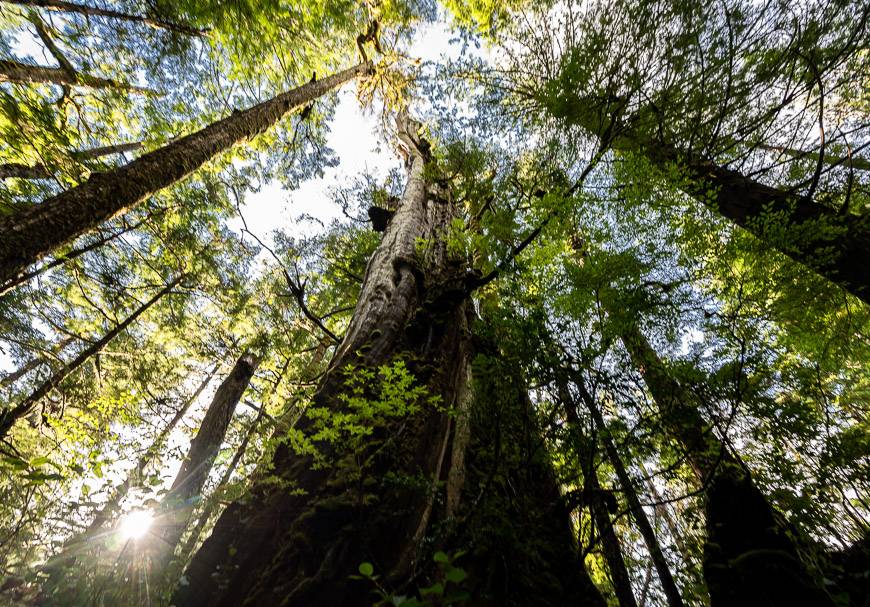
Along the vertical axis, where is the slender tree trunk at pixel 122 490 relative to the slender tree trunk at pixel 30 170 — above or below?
below

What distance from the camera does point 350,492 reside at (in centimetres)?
207

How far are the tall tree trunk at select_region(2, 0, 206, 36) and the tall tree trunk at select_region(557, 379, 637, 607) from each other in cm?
673

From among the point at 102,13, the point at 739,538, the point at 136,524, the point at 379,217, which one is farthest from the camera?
the point at 379,217

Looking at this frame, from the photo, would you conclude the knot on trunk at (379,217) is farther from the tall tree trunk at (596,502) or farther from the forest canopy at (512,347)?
the tall tree trunk at (596,502)

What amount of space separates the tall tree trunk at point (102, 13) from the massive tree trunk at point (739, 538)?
688 cm

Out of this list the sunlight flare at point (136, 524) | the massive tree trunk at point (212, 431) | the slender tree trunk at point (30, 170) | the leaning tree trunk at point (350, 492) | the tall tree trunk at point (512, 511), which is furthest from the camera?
the massive tree trunk at point (212, 431)

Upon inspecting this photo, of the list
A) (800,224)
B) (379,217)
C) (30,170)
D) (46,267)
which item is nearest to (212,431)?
(46,267)

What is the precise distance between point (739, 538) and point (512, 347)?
2.02 meters

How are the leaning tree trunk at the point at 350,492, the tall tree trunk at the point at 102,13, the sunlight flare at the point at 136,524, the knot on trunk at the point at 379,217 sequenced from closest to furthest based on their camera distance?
1. the leaning tree trunk at the point at 350,492
2. the sunlight flare at the point at 136,524
3. the tall tree trunk at the point at 102,13
4. the knot on trunk at the point at 379,217

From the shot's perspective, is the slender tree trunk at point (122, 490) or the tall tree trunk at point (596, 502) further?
the slender tree trunk at point (122, 490)

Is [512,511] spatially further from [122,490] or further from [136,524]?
[122,490]

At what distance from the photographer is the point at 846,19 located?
3887 millimetres

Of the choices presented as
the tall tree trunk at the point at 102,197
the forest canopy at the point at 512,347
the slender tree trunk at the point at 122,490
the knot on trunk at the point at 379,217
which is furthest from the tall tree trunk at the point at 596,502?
the knot on trunk at the point at 379,217

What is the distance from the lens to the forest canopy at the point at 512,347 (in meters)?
2.00
